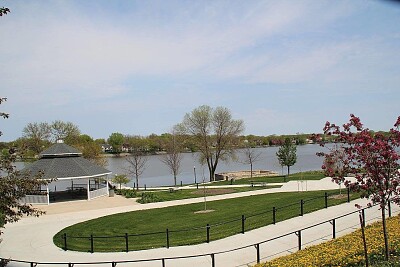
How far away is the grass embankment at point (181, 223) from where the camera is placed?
17.5 metres

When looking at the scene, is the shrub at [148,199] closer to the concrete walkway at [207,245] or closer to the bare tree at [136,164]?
the concrete walkway at [207,245]

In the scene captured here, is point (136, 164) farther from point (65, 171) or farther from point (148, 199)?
point (148, 199)

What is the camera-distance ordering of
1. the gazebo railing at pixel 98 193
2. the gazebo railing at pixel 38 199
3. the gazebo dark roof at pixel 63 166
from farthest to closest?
1. the gazebo railing at pixel 98 193
2. the gazebo dark roof at pixel 63 166
3. the gazebo railing at pixel 38 199

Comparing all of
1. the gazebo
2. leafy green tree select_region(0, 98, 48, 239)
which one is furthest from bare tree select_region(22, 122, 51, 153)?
leafy green tree select_region(0, 98, 48, 239)

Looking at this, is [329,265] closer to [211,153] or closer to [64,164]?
[64,164]

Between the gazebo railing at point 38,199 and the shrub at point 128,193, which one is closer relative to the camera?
the gazebo railing at point 38,199

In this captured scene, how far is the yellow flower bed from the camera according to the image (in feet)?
35.1

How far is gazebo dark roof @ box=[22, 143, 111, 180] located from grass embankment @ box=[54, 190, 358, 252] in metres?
10.7

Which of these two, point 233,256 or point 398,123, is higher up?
point 398,123

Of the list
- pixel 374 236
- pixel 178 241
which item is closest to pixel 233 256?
pixel 178 241

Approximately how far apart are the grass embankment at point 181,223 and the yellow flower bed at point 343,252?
5.15 metres

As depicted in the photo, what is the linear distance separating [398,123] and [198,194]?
78.3 feet

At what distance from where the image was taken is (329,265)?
1053 centimetres

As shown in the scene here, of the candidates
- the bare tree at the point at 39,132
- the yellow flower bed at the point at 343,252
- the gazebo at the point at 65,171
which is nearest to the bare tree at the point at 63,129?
the bare tree at the point at 39,132
